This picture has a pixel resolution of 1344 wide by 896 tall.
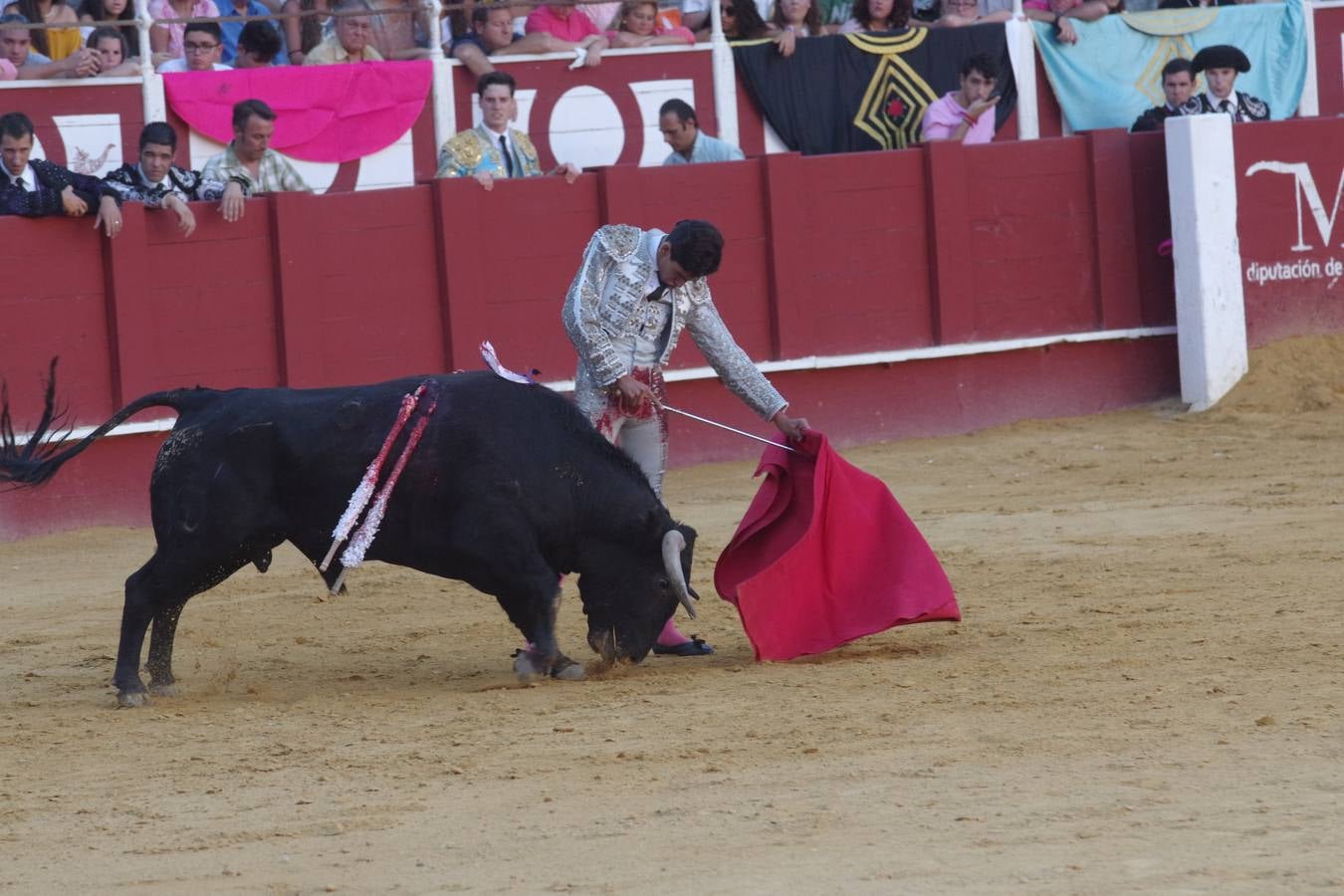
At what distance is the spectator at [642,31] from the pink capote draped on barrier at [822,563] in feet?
17.2

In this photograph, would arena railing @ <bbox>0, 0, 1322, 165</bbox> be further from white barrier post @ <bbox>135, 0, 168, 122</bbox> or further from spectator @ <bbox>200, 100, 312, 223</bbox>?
spectator @ <bbox>200, 100, 312, 223</bbox>

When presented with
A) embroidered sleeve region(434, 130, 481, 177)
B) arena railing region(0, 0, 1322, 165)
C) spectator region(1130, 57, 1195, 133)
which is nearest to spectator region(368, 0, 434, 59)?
arena railing region(0, 0, 1322, 165)

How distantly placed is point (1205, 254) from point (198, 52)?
17.3ft

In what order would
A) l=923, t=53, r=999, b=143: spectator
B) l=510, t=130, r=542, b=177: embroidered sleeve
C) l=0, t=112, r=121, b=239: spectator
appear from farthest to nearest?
1. l=923, t=53, r=999, b=143: spectator
2. l=510, t=130, r=542, b=177: embroidered sleeve
3. l=0, t=112, r=121, b=239: spectator

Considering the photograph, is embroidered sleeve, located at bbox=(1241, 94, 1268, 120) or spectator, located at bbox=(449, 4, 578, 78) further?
embroidered sleeve, located at bbox=(1241, 94, 1268, 120)

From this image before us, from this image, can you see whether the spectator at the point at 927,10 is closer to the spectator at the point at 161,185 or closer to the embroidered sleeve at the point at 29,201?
the spectator at the point at 161,185

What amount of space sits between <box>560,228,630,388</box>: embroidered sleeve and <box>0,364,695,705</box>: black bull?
141 mm

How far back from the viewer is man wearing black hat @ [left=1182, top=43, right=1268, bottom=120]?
1071cm

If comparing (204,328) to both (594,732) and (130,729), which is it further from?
(594,732)

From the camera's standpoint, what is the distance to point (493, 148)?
936cm

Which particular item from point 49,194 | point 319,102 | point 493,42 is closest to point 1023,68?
point 493,42

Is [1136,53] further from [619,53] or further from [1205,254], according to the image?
[619,53]

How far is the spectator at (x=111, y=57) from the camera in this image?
30.6 ft

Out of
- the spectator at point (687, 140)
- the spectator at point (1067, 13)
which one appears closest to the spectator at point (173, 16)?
the spectator at point (687, 140)
